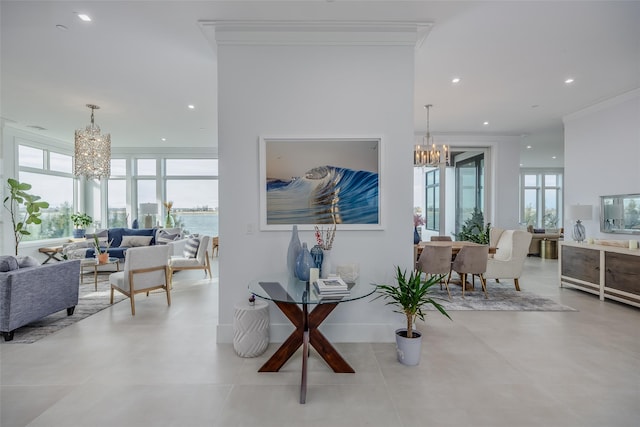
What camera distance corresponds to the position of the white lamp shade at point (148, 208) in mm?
7902

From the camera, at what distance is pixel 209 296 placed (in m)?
4.75

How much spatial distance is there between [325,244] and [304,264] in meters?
0.44

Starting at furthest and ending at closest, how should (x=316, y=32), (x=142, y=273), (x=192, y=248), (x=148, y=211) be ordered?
(x=148, y=211), (x=192, y=248), (x=142, y=273), (x=316, y=32)

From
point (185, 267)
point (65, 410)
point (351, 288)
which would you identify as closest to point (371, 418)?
point (351, 288)

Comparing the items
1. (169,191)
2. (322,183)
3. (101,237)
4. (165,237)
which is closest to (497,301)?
(322,183)

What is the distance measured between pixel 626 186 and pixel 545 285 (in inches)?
76.3

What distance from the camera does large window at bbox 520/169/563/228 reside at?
12195mm

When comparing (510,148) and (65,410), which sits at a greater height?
(510,148)

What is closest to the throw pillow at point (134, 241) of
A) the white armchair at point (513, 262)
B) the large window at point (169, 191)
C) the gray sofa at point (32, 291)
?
the large window at point (169, 191)

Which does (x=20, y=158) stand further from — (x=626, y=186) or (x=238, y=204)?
(x=626, y=186)

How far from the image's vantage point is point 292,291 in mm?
2359

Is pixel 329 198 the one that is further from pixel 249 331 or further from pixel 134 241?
pixel 134 241

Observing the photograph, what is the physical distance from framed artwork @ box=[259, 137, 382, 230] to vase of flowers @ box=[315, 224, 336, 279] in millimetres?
97

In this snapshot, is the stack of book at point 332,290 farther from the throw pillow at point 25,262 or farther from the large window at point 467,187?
the large window at point 467,187
